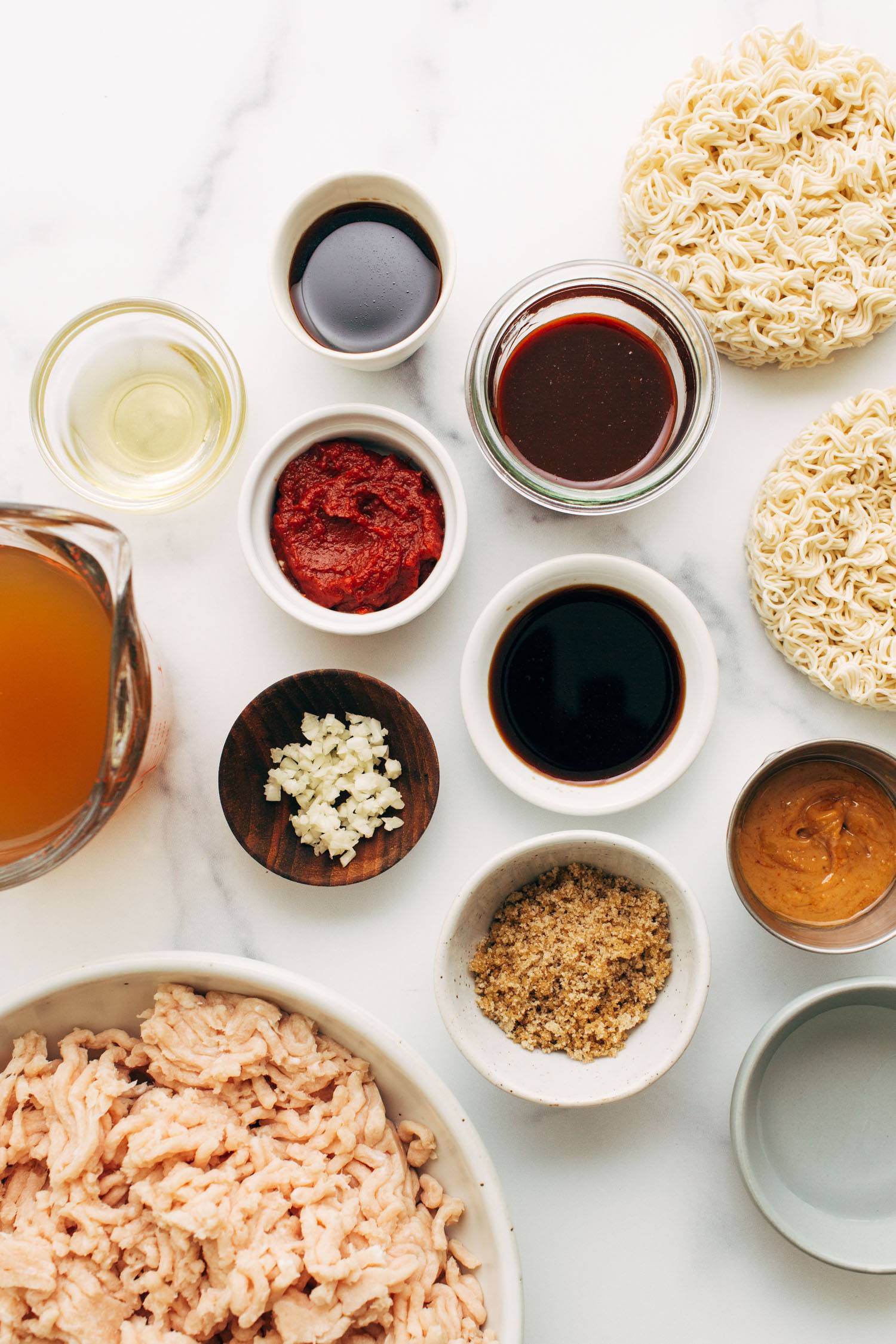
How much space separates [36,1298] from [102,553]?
4.19 feet

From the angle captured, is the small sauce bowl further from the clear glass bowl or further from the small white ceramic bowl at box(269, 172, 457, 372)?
the small white ceramic bowl at box(269, 172, 457, 372)

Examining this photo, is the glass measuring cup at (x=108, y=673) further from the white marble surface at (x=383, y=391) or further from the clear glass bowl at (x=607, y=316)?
the clear glass bowl at (x=607, y=316)

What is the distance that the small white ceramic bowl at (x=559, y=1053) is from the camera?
1817 millimetres

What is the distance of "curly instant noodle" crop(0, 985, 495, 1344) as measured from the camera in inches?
64.3

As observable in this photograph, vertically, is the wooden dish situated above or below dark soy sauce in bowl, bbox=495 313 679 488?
below

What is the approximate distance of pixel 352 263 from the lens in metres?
2.01

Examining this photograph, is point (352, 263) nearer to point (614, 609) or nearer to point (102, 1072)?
point (614, 609)

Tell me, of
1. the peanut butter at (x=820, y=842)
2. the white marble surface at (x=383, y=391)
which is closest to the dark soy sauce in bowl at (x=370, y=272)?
the white marble surface at (x=383, y=391)

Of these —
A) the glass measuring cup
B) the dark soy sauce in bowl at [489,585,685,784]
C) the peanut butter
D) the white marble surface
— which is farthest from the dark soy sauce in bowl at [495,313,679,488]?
the glass measuring cup

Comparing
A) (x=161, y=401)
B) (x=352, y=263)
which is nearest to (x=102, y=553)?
(x=161, y=401)

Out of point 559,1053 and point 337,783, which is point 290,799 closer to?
point 337,783

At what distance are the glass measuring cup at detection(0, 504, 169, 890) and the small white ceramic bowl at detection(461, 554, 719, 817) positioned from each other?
669 millimetres

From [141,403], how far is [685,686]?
1.32 metres

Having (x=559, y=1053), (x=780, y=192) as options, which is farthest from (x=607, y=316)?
(x=559, y=1053)
